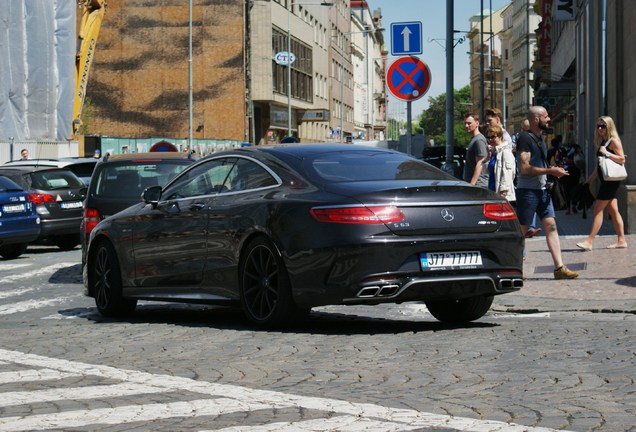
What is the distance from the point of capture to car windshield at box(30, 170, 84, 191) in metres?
27.2

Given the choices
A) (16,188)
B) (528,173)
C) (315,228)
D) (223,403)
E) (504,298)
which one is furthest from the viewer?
(16,188)

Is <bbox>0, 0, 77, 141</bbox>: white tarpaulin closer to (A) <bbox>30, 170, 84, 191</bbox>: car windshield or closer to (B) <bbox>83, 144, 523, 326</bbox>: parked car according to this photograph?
(A) <bbox>30, 170, 84, 191</bbox>: car windshield

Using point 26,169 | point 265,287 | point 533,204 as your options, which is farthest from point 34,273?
point 265,287

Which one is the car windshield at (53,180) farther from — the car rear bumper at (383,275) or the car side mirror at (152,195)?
the car rear bumper at (383,275)

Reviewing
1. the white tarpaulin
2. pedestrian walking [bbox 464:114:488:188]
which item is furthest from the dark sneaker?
the white tarpaulin

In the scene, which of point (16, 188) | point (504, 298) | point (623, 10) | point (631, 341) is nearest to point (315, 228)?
point (631, 341)

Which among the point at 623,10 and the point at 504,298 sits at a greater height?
the point at 623,10

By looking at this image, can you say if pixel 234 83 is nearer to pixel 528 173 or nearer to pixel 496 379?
pixel 528 173

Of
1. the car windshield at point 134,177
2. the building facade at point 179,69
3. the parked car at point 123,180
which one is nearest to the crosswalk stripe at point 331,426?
the parked car at point 123,180

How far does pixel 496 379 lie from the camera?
8164 millimetres

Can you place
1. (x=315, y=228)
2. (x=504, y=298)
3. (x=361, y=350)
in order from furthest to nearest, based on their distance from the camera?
1. (x=504, y=298)
2. (x=315, y=228)
3. (x=361, y=350)

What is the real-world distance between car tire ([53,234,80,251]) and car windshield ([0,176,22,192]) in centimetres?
254

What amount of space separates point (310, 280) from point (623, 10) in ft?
62.1

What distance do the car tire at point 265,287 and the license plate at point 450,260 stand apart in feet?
3.43
